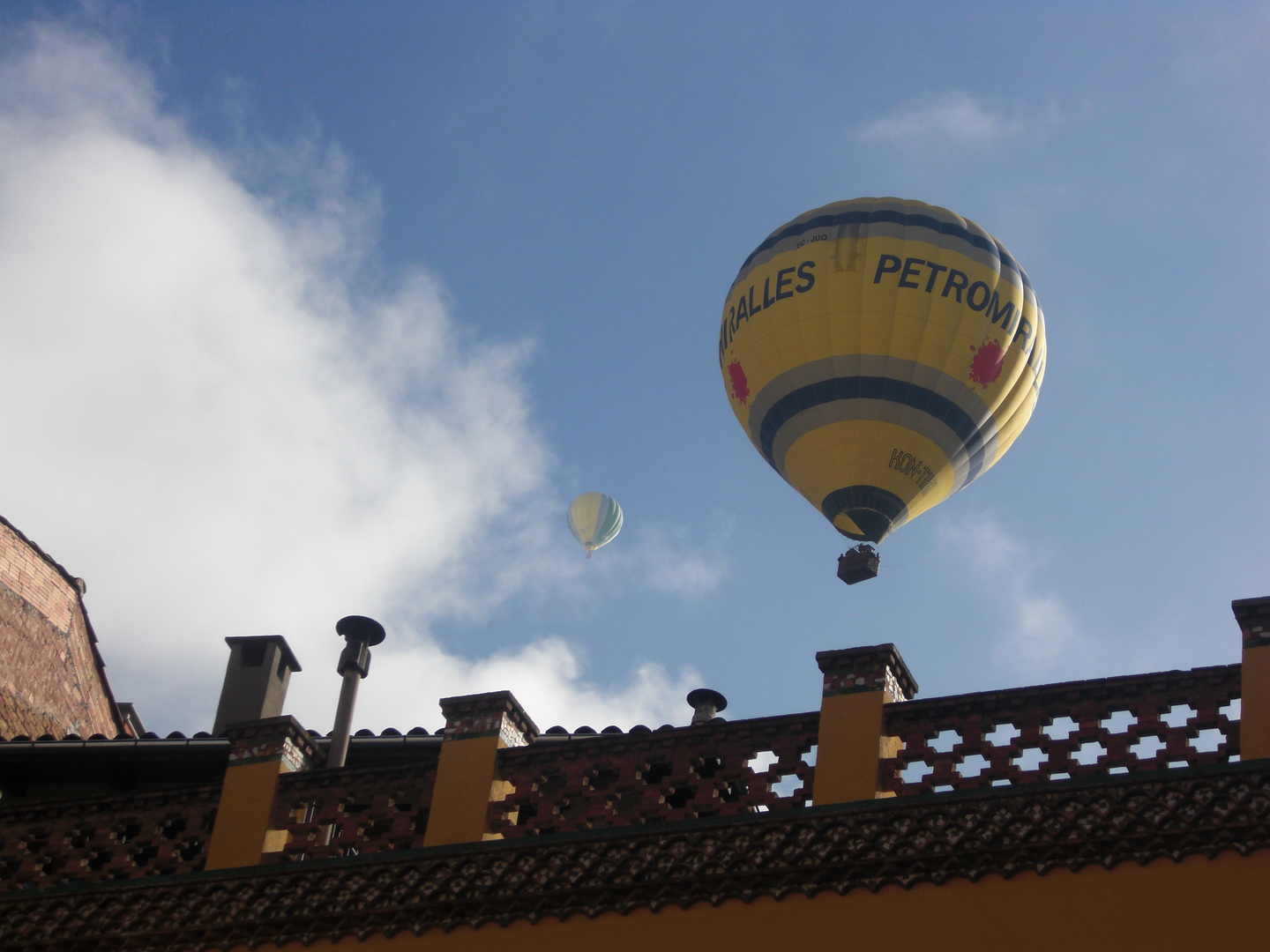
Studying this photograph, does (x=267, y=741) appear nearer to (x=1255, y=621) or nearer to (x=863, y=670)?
(x=863, y=670)

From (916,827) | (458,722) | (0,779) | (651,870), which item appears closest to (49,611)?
(0,779)

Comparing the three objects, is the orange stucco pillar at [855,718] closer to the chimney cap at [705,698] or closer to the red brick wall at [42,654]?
the chimney cap at [705,698]

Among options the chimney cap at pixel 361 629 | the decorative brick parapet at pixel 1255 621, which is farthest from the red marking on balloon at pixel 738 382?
the decorative brick parapet at pixel 1255 621

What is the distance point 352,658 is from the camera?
43.1 feet

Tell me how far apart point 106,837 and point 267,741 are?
1.25 m

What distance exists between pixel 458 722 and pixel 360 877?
3.86ft

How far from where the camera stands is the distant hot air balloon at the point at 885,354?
21.3 meters

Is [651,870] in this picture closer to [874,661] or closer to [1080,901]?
[874,661]

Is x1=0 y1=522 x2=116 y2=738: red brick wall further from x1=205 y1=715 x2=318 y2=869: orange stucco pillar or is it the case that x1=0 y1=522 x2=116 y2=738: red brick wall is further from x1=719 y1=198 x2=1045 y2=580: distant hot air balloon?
x1=719 y1=198 x2=1045 y2=580: distant hot air balloon

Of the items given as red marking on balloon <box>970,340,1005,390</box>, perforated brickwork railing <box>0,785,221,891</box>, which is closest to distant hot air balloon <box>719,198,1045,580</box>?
red marking on balloon <box>970,340,1005,390</box>

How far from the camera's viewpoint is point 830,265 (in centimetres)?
2197

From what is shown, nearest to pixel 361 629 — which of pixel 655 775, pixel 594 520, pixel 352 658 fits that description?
pixel 352 658

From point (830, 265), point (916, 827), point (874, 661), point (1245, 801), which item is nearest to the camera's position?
point (1245, 801)

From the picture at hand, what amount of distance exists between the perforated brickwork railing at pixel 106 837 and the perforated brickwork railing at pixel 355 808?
2.04 ft
